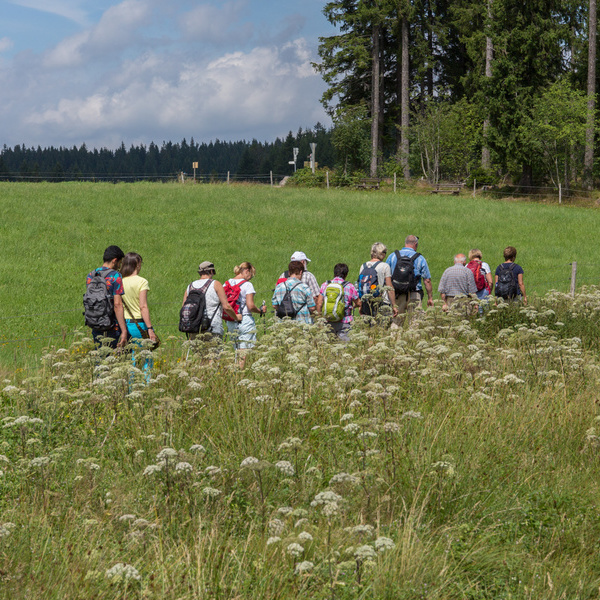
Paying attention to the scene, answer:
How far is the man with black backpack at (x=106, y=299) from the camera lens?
816 cm

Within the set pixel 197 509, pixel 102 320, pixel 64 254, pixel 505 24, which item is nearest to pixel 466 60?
pixel 505 24

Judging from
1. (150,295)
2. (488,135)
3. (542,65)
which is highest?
(542,65)

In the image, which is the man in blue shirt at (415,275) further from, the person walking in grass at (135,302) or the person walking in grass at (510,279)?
the person walking in grass at (135,302)

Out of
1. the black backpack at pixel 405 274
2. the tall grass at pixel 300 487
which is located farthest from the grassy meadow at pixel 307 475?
the black backpack at pixel 405 274

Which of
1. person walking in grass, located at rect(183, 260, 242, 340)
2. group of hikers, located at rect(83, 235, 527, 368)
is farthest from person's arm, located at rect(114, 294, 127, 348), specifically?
person walking in grass, located at rect(183, 260, 242, 340)

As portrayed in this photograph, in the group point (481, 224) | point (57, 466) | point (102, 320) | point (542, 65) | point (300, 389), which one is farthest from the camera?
point (542, 65)

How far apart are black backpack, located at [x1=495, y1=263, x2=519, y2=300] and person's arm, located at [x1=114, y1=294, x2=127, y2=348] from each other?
707cm

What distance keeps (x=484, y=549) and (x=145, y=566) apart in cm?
186

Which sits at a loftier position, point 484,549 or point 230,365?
point 230,365

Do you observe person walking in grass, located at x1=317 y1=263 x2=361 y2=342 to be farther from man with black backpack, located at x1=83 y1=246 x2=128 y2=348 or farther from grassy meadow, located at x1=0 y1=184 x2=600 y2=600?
man with black backpack, located at x1=83 y1=246 x2=128 y2=348

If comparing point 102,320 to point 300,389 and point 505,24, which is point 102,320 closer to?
point 300,389

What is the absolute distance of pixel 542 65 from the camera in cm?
4434

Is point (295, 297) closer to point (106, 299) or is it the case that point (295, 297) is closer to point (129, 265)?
Answer: point (129, 265)

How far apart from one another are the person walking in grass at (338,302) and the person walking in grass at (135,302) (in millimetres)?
2488
